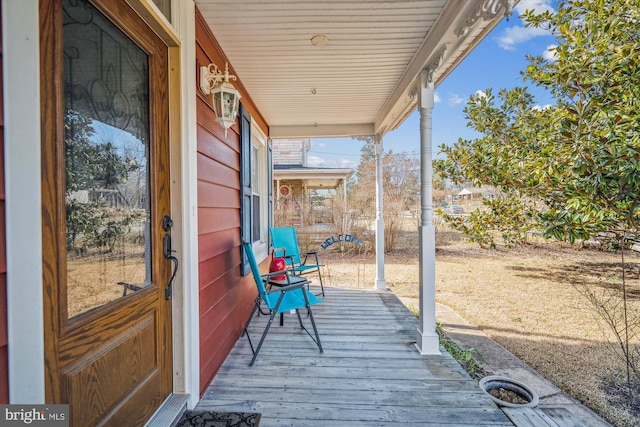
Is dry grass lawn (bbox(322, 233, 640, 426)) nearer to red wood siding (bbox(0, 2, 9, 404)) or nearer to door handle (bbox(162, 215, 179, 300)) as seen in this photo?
door handle (bbox(162, 215, 179, 300))

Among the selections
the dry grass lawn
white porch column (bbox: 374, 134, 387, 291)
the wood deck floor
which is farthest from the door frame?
white porch column (bbox: 374, 134, 387, 291)

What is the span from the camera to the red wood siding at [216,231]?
195 centimetres

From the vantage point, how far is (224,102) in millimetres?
2098

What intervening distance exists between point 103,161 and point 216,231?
1059 millimetres

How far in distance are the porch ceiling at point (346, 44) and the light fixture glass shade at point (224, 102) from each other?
0.45 meters

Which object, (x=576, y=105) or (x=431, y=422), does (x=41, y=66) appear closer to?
(x=431, y=422)

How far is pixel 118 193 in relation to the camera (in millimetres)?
1317

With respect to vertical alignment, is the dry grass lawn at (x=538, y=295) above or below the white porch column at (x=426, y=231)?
below

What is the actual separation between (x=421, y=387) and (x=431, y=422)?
0.33 metres

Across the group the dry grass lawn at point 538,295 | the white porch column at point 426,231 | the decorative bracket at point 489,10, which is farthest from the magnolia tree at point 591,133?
the decorative bracket at point 489,10

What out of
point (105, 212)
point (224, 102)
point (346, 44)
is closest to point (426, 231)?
point (346, 44)

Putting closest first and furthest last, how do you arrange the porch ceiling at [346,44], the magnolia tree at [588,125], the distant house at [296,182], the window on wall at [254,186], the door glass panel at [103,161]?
1. the door glass panel at [103,161]
2. the porch ceiling at [346,44]
3. the magnolia tree at [588,125]
4. the window on wall at [254,186]
5. the distant house at [296,182]

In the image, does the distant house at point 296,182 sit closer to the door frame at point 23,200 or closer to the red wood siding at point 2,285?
the door frame at point 23,200

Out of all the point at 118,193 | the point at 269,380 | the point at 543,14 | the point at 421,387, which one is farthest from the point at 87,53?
the point at 543,14
